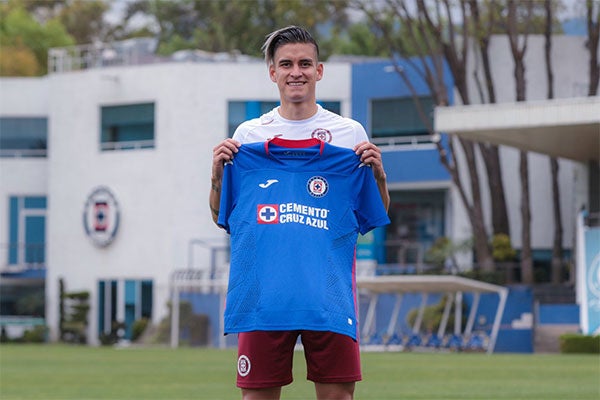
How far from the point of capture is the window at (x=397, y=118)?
5088 centimetres

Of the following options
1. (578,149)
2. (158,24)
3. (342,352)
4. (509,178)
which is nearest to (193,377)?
(342,352)

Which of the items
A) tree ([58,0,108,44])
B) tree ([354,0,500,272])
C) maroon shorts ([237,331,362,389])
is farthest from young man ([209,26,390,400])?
tree ([58,0,108,44])

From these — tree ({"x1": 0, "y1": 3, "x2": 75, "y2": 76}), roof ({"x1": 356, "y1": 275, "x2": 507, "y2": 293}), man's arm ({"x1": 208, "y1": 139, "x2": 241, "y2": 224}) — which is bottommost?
roof ({"x1": 356, "y1": 275, "x2": 507, "y2": 293})

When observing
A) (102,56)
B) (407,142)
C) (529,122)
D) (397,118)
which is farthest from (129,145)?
(529,122)

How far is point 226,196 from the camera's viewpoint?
6781mm

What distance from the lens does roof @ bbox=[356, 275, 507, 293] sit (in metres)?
38.6

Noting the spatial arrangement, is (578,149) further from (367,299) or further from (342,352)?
(342,352)

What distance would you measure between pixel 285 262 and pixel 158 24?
74.1 meters

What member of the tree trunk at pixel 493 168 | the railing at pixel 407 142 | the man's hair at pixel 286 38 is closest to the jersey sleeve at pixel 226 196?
the man's hair at pixel 286 38

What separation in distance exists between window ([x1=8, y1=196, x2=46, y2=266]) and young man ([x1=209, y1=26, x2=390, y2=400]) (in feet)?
164

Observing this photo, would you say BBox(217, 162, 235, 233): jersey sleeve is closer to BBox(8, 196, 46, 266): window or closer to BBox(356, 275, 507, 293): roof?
BBox(356, 275, 507, 293): roof

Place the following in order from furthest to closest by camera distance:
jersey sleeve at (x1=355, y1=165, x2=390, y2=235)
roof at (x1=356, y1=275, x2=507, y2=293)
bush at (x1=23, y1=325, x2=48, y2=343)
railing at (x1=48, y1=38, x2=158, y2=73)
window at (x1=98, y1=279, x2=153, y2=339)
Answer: railing at (x1=48, y1=38, x2=158, y2=73)
bush at (x1=23, y1=325, x2=48, y2=343)
window at (x1=98, y1=279, x2=153, y2=339)
roof at (x1=356, y1=275, x2=507, y2=293)
jersey sleeve at (x1=355, y1=165, x2=390, y2=235)

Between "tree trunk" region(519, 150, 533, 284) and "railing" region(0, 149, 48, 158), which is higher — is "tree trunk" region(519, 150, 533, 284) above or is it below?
below

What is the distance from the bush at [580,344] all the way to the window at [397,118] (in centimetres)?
1584
